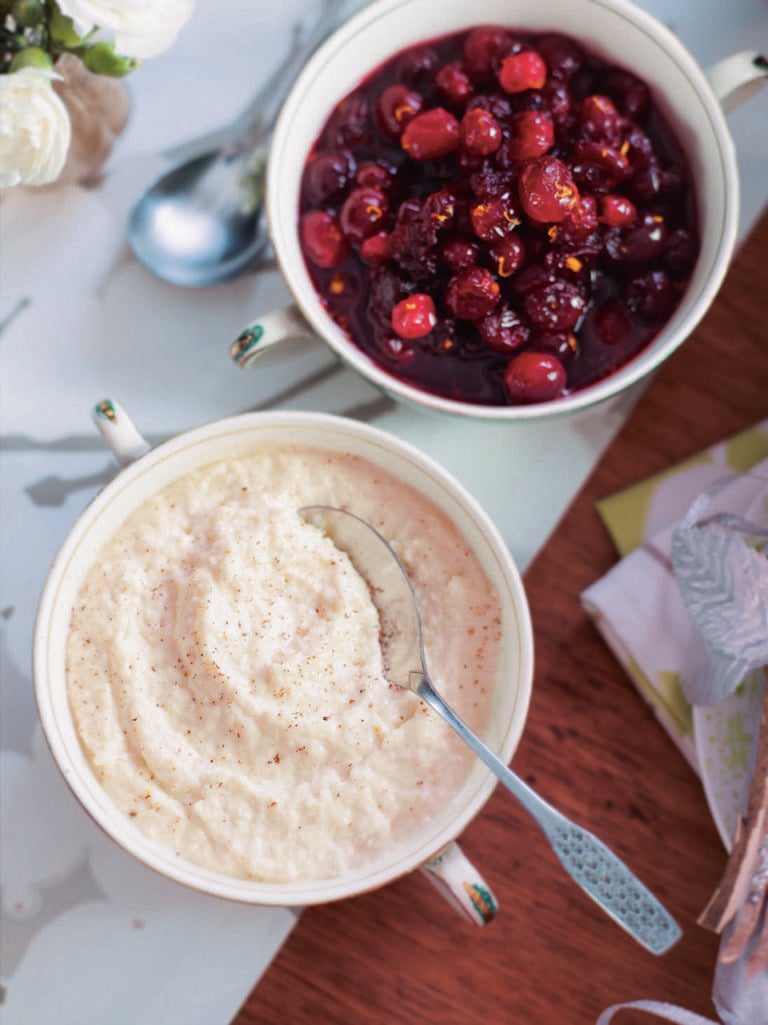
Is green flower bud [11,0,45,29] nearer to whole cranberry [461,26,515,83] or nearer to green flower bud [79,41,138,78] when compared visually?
green flower bud [79,41,138,78]

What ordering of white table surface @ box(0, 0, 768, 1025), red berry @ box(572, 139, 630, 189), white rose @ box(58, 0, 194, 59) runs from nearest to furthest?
white rose @ box(58, 0, 194, 59)
red berry @ box(572, 139, 630, 189)
white table surface @ box(0, 0, 768, 1025)

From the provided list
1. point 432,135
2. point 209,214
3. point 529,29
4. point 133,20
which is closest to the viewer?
point 133,20

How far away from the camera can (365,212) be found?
1.41m

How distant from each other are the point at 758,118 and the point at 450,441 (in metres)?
0.73

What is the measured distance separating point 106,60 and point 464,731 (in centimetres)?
99

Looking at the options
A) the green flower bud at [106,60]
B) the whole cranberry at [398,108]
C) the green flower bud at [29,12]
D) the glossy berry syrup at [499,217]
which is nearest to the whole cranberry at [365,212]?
the glossy berry syrup at [499,217]

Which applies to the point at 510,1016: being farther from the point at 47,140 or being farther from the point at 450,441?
the point at 47,140

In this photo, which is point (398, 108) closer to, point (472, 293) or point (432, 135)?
point (432, 135)

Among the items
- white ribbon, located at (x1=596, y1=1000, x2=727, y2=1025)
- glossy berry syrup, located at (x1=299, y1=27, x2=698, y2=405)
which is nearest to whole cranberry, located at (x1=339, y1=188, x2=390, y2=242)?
glossy berry syrup, located at (x1=299, y1=27, x2=698, y2=405)

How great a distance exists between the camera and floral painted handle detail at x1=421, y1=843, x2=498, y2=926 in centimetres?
135

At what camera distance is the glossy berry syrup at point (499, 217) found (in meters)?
1.37

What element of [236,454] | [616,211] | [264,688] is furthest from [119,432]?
[616,211]

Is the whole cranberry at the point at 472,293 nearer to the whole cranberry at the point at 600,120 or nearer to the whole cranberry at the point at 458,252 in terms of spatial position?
the whole cranberry at the point at 458,252

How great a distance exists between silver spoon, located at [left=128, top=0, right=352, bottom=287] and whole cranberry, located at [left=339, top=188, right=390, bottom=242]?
0.27 metres
